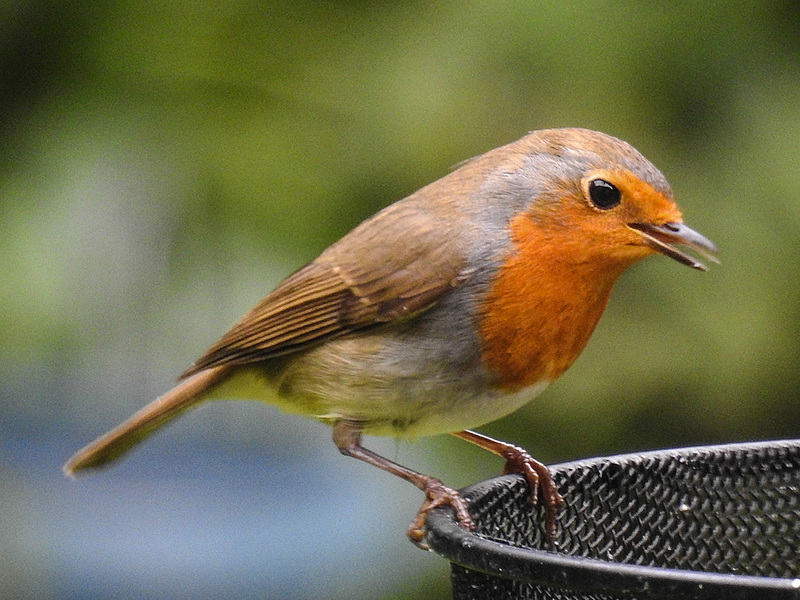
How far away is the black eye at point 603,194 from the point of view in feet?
8.96

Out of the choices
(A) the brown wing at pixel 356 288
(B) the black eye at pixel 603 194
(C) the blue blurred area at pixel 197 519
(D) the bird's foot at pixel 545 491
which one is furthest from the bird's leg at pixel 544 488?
(C) the blue blurred area at pixel 197 519

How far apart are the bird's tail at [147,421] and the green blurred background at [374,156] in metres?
0.28

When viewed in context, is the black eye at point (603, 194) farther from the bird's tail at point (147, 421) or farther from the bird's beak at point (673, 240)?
the bird's tail at point (147, 421)

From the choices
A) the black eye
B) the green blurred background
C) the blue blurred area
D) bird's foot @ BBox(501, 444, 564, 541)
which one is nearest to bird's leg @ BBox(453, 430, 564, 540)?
bird's foot @ BBox(501, 444, 564, 541)

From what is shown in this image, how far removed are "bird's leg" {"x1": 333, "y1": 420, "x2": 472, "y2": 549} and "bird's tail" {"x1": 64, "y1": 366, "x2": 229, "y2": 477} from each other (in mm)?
553

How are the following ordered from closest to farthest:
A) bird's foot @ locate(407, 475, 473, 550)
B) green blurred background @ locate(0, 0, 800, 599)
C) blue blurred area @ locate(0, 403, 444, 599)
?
bird's foot @ locate(407, 475, 473, 550) < green blurred background @ locate(0, 0, 800, 599) < blue blurred area @ locate(0, 403, 444, 599)

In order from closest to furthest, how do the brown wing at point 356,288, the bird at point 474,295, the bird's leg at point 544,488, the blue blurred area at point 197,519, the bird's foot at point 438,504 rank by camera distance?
the bird's foot at point 438,504 → the bird's leg at point 544,488 → the bird at point 474,295 → the brown wing at point 356,288 → the blue blurred area at point 197,519

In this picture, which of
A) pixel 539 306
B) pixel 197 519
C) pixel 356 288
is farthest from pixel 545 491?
pixel 197 519

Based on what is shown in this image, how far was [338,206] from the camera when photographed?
3.57m

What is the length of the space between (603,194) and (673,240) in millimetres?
198

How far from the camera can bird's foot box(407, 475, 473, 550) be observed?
237 cm

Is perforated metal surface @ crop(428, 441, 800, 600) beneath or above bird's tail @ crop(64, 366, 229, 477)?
beneath

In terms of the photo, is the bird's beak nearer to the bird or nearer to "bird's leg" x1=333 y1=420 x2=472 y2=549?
the bird

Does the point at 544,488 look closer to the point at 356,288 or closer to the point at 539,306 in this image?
the point at 539,306
